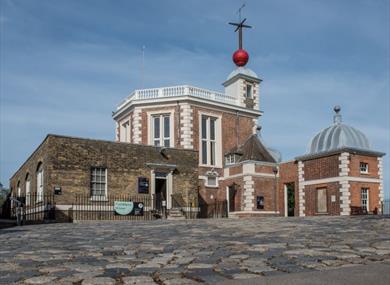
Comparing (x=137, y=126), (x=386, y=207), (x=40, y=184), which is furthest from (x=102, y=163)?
(x=386, y=207)

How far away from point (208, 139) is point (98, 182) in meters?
12.9

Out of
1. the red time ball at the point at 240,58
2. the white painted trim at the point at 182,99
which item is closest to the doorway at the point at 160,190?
the white painted trim at the point at 182,99

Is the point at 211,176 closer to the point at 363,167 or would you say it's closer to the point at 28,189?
the point at 363,167

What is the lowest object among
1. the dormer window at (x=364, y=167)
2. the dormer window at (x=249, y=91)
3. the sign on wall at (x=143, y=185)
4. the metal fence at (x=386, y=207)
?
the metal fence at (x=386, y=207)

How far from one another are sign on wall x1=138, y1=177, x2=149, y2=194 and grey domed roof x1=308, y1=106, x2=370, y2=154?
1227cm

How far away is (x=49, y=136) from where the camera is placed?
23.5 meters

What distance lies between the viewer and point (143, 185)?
26.3 m

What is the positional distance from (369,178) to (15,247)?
2567cm

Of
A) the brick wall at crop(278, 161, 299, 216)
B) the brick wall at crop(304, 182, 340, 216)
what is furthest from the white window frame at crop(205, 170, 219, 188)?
the brick wall at crop(304, 182, 340, 216)

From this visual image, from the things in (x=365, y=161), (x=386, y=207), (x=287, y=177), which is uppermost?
(x=365, y=161)

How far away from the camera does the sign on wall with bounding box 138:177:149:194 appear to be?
26156 mm

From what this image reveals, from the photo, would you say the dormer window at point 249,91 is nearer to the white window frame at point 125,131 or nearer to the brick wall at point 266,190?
the brick wall at point 266,190

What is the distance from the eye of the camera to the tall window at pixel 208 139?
35562mm

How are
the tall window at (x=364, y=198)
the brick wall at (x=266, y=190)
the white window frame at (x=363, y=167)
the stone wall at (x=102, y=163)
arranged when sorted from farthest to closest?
the brick wall at (x=266, y=190)
the white window frame at (x=363, y=167)
the tall window at (x=364, y=198)
the stone wall at (x=102, y=163)
